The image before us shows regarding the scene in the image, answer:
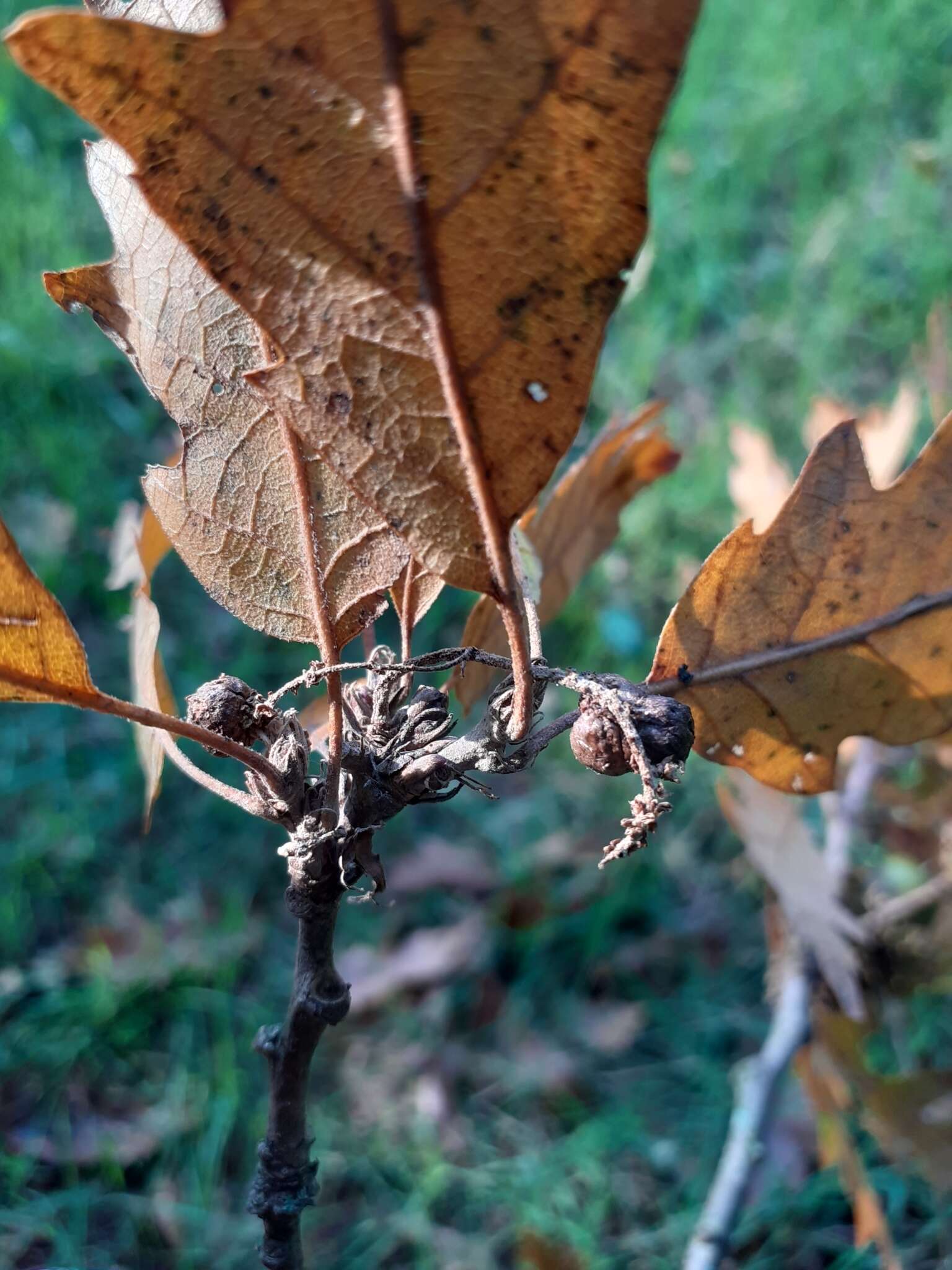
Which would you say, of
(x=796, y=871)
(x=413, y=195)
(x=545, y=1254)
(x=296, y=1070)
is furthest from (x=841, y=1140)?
(x=413, y=195)

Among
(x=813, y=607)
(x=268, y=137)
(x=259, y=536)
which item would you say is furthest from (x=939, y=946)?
(x=268, y=137)

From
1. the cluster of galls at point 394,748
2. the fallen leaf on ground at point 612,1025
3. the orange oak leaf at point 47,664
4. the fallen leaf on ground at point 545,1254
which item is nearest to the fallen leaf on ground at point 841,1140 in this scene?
the fallen leaf on ground at point 545,1254

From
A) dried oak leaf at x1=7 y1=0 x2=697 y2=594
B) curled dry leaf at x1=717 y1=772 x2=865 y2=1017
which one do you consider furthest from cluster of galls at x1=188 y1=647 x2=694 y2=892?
curled dry leaf at x1=717 y1=772 x2=865 y2=1017

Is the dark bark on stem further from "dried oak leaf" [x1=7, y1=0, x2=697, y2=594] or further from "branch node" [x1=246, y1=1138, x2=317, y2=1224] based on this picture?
"dried oak leaf" [x1=7, y1=0, x2=697, y2=594]

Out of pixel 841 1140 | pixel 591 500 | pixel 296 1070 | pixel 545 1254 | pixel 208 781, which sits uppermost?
pixel 591 500

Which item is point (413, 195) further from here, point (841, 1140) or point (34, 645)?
point (841, 1140)

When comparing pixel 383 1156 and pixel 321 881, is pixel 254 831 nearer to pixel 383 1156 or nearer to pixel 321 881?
pixel 383 1156

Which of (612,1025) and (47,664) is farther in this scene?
(612,1025)
